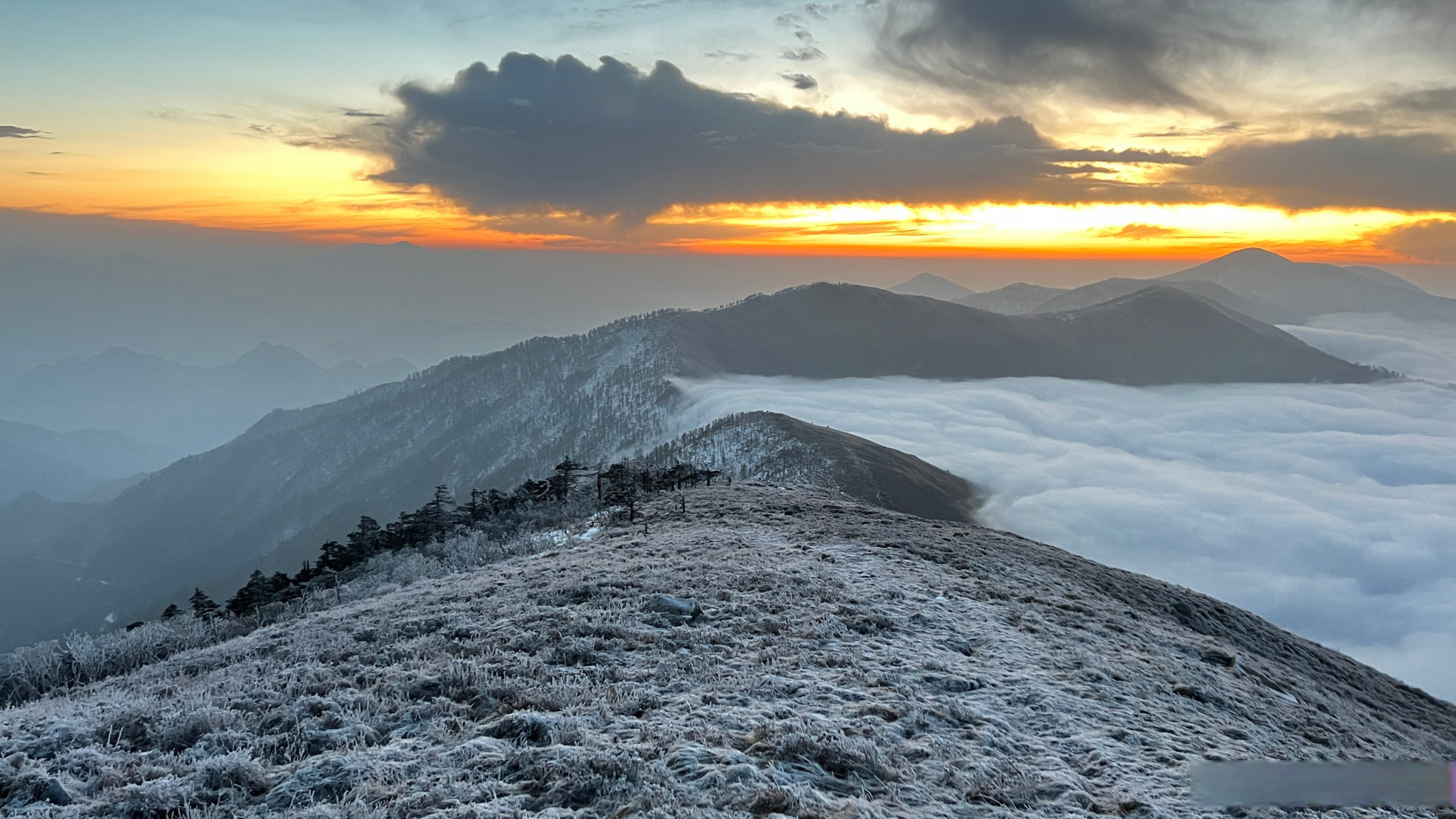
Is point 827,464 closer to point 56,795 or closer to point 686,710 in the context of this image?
point 686,710

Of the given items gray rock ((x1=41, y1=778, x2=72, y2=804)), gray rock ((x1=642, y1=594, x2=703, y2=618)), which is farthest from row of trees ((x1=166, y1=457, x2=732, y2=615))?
gray rock ((x1=41, y1=778, x2=72, y2=804))

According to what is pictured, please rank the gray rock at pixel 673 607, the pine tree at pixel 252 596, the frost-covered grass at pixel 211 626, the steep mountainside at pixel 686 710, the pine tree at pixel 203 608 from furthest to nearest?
1. the pine tree at pixel 252 596
2. the pine tree at pixel 203 608
3. the frost-covered grass at pixel 211 626
4. the gray rock at pixel 673 607
5. the steep mountainside at pixel 686 710

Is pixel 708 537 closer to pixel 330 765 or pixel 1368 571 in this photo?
pixel 330 765

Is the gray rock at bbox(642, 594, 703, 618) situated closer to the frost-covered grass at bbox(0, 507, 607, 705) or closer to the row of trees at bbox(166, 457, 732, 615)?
the frost-covered grass at bbox(0, 507, 607, 705)

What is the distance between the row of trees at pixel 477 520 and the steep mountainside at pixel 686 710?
18.8m

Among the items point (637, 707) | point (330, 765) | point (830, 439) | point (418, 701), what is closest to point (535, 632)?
point (418, 701)

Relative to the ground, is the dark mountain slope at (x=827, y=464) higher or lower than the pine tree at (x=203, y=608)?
lower

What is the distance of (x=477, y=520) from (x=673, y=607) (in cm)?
4083

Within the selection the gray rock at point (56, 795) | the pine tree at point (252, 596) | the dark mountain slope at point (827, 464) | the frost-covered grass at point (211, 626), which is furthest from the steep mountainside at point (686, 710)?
the dark mountain slope at point (827, 464)

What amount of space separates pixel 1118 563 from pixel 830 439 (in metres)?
60.2

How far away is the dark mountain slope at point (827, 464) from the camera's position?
382 ft

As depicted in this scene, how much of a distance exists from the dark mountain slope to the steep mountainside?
81709 mm

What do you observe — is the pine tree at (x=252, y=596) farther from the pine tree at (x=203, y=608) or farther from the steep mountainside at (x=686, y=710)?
the steep mountainside at (x=686, y=710)

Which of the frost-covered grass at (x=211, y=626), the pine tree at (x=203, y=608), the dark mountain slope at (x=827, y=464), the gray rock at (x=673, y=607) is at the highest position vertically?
the gray rock at (x=673, y=607)
